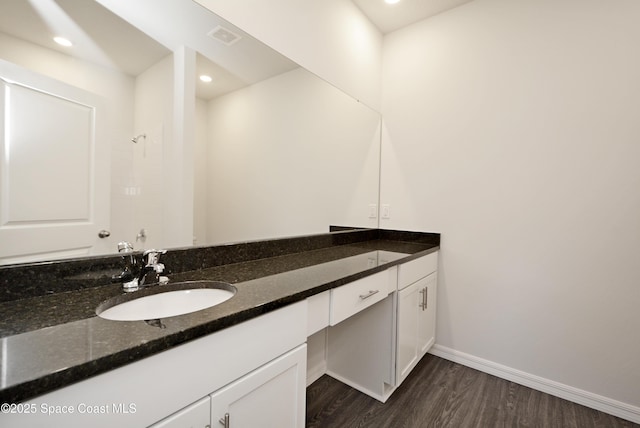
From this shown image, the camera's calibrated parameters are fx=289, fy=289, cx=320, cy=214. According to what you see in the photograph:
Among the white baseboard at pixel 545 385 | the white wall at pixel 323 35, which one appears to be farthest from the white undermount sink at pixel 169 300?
the white baseboard at pixel 545 385

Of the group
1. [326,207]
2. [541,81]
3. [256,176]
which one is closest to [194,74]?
[256,176]

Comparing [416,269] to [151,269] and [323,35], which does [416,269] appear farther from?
[323,35]

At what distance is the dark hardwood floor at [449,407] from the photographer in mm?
1485

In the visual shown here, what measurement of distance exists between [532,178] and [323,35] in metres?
1.60

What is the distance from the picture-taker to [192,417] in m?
0.68

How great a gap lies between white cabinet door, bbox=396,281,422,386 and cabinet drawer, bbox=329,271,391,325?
222 millimetres

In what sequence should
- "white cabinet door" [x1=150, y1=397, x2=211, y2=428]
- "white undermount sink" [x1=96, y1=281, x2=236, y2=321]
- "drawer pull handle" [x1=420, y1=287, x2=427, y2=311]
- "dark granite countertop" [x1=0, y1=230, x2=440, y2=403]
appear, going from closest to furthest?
"dark granite countertop" [x1=0, y1=230, x2=440, y2=403] < "white cabinet door" [x1=150, y1=397, x2=211, y2=428] < "white undermount sink" [x1=96, y1=281, x2=236, y2=321] < "drawer pull handle" [x1=420, y1=287, x2=427, y2=311]

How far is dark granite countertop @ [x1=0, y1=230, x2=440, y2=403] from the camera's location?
487 mm

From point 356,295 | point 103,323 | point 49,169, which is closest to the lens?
point 103,323

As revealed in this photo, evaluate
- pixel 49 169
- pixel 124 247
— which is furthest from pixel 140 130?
pixel 124 247

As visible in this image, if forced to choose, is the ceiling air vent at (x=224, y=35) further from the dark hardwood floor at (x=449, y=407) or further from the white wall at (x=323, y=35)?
the dark hardwood floor at (x=449, y=407)

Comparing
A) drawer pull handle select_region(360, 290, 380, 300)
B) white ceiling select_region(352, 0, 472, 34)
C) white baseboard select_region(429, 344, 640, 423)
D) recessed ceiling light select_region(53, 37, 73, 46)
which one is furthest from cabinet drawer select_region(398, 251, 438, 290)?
white ceiling select_region(352, 0, 472, 34)

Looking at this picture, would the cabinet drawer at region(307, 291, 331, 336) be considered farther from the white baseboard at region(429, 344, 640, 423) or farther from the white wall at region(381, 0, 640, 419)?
the white baseboard at region(429, 344, 640, 423)

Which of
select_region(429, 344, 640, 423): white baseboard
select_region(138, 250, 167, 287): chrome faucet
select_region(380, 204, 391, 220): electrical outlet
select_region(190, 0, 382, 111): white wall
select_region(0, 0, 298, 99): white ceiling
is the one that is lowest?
select_region(429, 344, 640, 423): white baseboard
